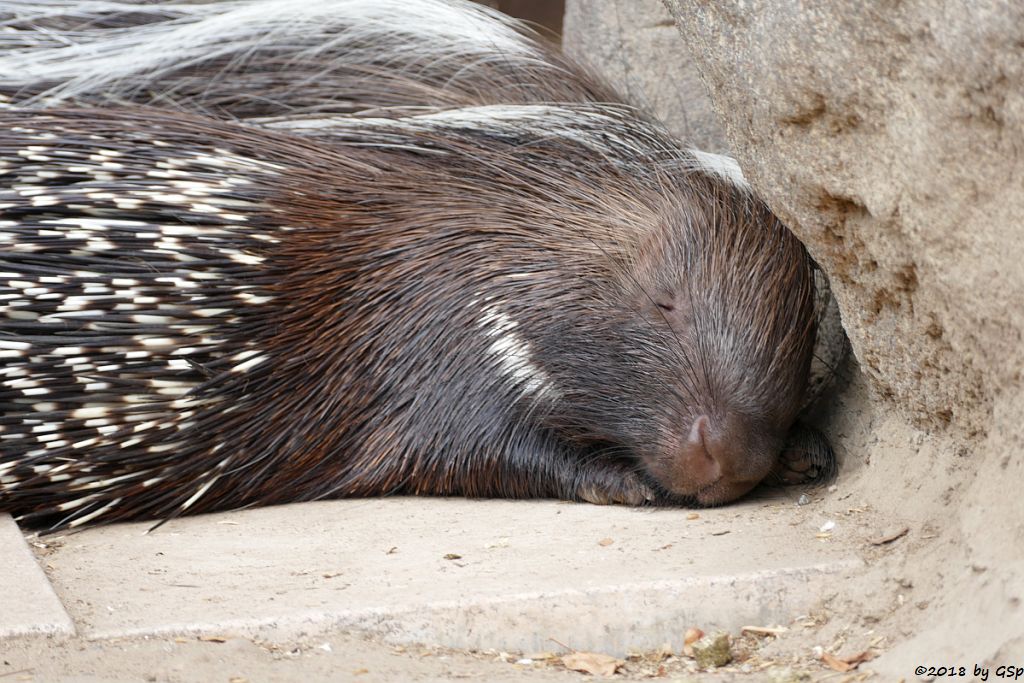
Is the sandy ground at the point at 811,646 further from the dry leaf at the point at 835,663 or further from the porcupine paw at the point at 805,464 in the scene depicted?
the porcupine paw at the point at 805,464

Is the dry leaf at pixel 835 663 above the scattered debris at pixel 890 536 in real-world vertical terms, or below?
below

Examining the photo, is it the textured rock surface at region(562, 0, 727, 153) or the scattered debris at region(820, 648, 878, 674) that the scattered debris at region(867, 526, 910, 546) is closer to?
the scattered debris at region(820, 648, 878, 674)

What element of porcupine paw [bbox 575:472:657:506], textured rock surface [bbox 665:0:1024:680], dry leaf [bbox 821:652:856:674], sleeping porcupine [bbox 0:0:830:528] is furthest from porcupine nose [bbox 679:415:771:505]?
dry leaf [bbox 821:652:856:674]

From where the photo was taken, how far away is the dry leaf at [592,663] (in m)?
2.16

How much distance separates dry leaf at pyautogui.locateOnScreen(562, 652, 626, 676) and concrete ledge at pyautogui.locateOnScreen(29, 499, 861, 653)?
0.10ft

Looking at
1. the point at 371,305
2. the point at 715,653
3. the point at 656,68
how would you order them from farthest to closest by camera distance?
the point at 656,68 < the point at 371,305 < the point at 715,653

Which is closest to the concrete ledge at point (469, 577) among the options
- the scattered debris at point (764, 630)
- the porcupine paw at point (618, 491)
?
A: the scattered debris at point (764, 630)

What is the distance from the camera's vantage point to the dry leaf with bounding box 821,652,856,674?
1.98 metres

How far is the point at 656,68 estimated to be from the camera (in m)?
4.10

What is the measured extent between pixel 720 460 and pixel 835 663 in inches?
34.1

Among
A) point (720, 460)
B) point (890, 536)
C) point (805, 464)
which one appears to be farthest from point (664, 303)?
point (890, 536)

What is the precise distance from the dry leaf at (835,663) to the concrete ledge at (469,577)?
19 centimetres

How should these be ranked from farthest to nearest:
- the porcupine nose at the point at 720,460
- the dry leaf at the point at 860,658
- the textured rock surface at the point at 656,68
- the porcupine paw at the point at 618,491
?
1. the textured rock surface at the point at 656,68
2. the porcupine paw at the point at 618,491
3. the porcupine nose at the point at 720,460
4. the dry leaf at the point at 860,658

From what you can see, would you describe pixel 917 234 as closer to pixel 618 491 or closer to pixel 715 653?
pixel 715 653
